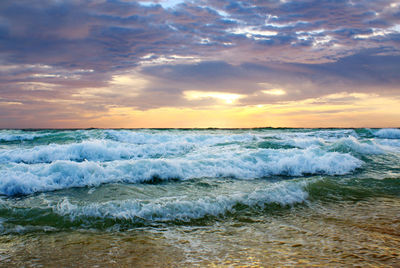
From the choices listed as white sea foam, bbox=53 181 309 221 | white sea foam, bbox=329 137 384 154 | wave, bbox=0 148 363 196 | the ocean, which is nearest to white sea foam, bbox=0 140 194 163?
wave, bbox=0 148 363 196

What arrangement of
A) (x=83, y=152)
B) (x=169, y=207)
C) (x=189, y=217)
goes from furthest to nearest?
(x=83, y=152) < (x=169, y=207) < (x=189, y=217)

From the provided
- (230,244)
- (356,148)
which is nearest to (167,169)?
(230,244)

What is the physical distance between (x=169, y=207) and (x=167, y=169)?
11.4 feet

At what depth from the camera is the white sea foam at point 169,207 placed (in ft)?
14.3

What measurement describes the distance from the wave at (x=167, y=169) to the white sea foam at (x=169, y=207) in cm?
212

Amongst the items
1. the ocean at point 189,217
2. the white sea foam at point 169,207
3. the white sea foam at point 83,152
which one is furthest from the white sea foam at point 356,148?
the white sea foam at point 169,207

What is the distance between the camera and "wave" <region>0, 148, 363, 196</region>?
649 cm

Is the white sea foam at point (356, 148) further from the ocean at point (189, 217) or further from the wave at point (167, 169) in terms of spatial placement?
the ocean at point (189, 217)

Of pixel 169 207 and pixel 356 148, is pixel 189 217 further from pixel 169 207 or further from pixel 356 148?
pixel 356 148

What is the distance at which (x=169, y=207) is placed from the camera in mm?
4645

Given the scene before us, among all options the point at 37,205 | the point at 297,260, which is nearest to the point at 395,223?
→ the point at 297,260

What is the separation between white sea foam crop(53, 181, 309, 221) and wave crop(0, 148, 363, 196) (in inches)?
83.5

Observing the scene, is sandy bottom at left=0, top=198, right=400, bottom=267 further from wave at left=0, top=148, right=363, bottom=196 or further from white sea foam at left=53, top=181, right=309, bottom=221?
wave at left=0, top=148, right=363, bottom=196

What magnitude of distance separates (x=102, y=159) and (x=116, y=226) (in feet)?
31.1
